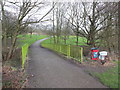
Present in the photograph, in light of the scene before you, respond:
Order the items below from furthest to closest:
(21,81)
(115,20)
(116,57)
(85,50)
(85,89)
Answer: (85,50) < (116,57) < (115,20) < (21,81) < (85,89)

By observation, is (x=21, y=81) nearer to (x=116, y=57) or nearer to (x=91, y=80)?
(x=91, y=80)

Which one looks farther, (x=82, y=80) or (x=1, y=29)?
(x=1, y=29)

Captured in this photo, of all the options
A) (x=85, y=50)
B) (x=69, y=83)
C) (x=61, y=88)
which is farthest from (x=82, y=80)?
(x=85, y=50)

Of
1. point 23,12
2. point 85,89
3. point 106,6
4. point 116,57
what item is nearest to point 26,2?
point 23,12

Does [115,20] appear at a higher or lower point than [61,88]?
higher

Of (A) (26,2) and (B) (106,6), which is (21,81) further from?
(B) (106,6)

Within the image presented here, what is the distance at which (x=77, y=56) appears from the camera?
6312mm

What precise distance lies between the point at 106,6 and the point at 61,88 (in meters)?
6.55

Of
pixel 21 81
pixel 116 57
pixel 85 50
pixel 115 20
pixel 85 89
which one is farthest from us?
pixel 85 50

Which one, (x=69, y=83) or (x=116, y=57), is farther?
(x=116, y=57)

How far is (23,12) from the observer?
250 inches

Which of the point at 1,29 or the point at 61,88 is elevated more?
the point at 1,29

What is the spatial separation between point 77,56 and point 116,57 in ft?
10.5

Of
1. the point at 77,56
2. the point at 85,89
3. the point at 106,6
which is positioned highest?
the point at 106,6
